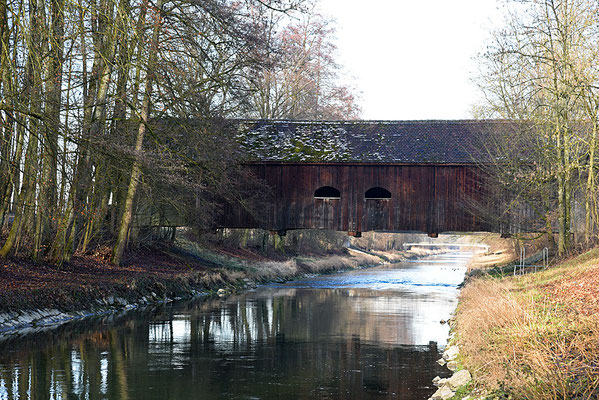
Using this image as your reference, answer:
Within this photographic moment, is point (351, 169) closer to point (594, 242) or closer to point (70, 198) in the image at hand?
point (594, 242)

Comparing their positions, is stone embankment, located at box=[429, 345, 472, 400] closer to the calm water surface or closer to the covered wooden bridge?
the calm water surface

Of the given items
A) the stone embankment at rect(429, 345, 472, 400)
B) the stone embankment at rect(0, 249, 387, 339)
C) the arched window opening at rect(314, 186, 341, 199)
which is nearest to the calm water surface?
the stone embankment at rect(429, 345, 472, 400)

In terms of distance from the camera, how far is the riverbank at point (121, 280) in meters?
14.5

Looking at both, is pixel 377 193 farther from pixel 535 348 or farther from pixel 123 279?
pixel 535 348

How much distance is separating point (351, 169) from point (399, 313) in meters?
7.66

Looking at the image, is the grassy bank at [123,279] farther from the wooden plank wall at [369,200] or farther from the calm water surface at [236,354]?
the wooden plank wall at [369,200]

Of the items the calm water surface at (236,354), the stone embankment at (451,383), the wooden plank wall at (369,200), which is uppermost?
the wooden plank wall at (369,200)

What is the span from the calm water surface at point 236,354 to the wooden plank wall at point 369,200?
5252 millimetres

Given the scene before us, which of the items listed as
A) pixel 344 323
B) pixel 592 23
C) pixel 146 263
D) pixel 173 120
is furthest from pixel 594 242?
pixel 146 263

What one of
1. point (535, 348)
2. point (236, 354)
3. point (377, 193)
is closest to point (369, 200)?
point (377, 193)

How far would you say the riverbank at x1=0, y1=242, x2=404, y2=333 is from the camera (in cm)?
1449

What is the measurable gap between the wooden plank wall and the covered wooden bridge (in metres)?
0.04

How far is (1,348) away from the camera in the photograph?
38.7 feet

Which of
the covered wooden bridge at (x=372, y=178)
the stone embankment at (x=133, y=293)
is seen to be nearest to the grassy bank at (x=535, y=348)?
the stone embankment at (x=133, y=293)
